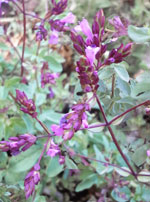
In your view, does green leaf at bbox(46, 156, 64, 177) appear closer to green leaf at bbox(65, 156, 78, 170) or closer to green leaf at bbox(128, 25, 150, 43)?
green leaf at bbox(65, 156, 78, 170)

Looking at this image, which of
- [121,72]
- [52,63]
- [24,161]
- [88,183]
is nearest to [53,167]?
[24,161]

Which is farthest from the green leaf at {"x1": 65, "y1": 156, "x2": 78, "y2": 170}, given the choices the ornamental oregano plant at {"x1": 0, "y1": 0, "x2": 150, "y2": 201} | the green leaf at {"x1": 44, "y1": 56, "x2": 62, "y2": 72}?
the green leaf at {"x1": 44, "y1": 56, "x2": 62, "y2": 72}

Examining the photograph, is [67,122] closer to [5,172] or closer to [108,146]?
[5,172]

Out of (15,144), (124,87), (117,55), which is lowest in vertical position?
(15,144)

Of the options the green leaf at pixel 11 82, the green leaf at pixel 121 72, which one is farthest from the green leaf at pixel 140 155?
the green leaf at pixel 11 82

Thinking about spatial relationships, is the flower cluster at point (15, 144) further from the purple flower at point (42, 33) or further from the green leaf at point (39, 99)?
the green leaf at point (39, 99)

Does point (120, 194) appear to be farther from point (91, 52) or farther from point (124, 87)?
point (91, 52)

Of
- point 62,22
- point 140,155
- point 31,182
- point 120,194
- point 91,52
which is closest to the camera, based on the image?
point 91,52
